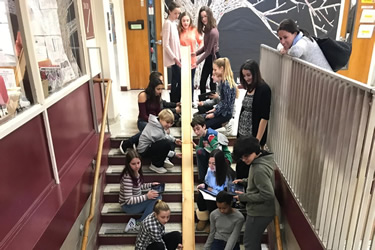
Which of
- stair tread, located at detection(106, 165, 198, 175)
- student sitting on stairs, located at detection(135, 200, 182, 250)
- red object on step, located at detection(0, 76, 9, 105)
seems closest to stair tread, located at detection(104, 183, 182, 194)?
stair tread, located at detection(106, 165, 198, 175)

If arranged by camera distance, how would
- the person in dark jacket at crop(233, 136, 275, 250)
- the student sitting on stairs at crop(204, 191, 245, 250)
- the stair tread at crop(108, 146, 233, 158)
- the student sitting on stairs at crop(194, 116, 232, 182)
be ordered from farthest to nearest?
1. the stair tread at crop(108, 146, 233, 158)
2. the student sitting on stairs at crop(194, 116, 232, 182)
3. the student sitting on stairs at crop(204, 191, 245, 250)
4. the person in dark jacket at crop(233, 136, 275, 250)

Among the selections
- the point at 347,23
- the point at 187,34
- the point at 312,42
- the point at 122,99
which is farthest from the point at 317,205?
the point at 347,23

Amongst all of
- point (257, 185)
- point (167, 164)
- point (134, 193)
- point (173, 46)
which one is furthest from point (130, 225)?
point (173, 46)

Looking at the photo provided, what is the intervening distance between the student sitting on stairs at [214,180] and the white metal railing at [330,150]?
603 mm

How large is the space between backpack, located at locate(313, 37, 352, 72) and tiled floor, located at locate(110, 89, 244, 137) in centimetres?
189

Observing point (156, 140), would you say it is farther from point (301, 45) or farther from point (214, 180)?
point (301, 45)

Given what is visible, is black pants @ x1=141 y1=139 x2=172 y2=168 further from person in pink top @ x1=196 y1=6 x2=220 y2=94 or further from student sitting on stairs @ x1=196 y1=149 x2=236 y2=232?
person in pink top @ x1=196 y1=6 x2=220 y2=94

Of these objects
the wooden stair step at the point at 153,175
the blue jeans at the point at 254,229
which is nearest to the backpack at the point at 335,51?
the blue jeans at the point at 254,229

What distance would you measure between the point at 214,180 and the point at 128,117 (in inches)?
92.8

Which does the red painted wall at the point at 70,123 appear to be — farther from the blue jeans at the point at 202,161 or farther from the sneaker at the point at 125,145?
the blue jeans at the point at 202,161

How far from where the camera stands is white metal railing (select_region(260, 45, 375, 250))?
5.61ft

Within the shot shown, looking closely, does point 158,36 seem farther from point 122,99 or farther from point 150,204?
point 150,204

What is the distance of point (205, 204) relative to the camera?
350cm

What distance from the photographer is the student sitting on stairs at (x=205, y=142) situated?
3418mm
